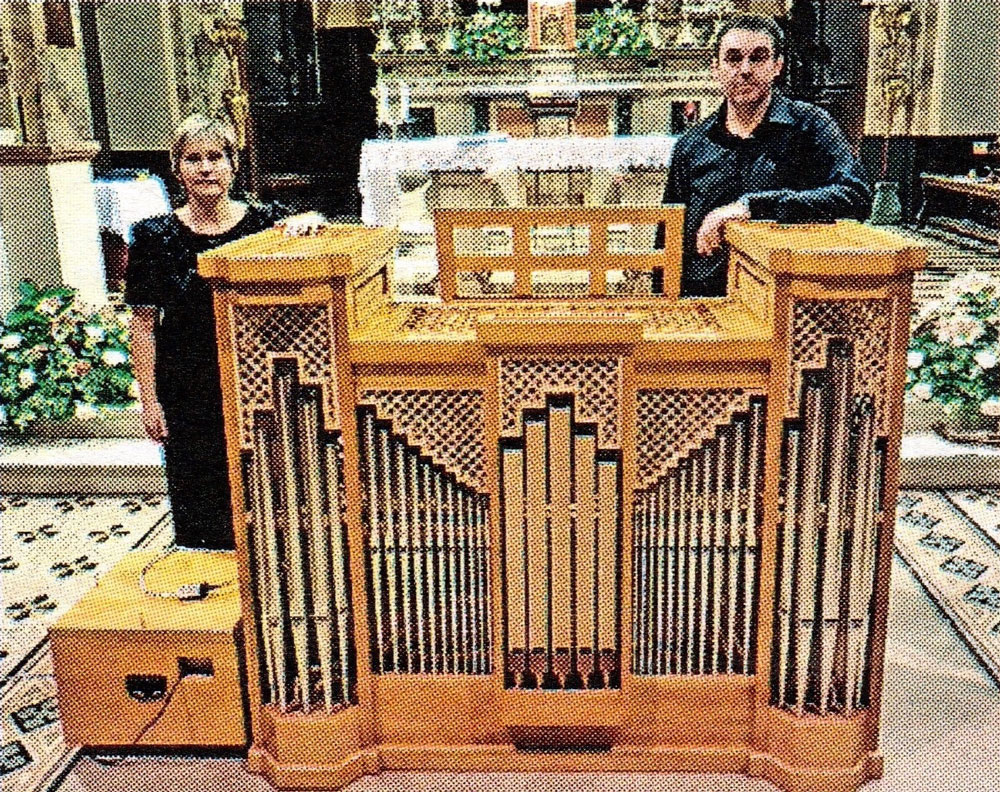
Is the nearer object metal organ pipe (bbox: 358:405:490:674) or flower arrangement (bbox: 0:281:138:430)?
metal organ pipe (bbox: 358:405:490:674)

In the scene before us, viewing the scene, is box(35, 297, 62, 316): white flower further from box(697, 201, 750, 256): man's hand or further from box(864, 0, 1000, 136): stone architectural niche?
box(864, 0, 1000, 136): stone architectural niche

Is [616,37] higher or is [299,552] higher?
[616,37]

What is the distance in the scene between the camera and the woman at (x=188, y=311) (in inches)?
112

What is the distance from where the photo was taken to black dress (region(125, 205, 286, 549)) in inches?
115

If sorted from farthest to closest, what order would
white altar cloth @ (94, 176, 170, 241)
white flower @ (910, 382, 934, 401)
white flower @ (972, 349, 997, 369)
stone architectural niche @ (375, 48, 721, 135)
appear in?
stone architectural niche @ (375, 48, 721, 135)
white altar cloth @ (94, 176, 170, 241)
white flower @ (910, 382, 934, 401)
white flower @ (972, 349, 997, 369)

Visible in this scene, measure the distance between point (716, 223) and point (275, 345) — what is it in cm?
124

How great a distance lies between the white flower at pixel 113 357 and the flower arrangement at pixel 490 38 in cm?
480

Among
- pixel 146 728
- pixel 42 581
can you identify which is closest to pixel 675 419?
pixel 146 728

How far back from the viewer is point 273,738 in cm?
245

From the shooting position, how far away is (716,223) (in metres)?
2.70

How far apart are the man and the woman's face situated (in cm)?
137

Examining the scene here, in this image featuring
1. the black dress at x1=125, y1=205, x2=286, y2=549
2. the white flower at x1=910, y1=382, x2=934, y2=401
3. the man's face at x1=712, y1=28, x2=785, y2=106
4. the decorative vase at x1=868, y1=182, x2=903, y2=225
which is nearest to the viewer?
the man's face at x1=712, y1=28, x2=785, y2=106

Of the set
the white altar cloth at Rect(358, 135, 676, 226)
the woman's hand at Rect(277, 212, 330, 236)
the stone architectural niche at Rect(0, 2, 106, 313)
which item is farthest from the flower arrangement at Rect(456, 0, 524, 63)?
the woman's hand at Rect(277, 212, 330, 236)

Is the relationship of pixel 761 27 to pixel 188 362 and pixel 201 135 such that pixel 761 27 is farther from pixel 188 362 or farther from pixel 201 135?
pixel 188 362
